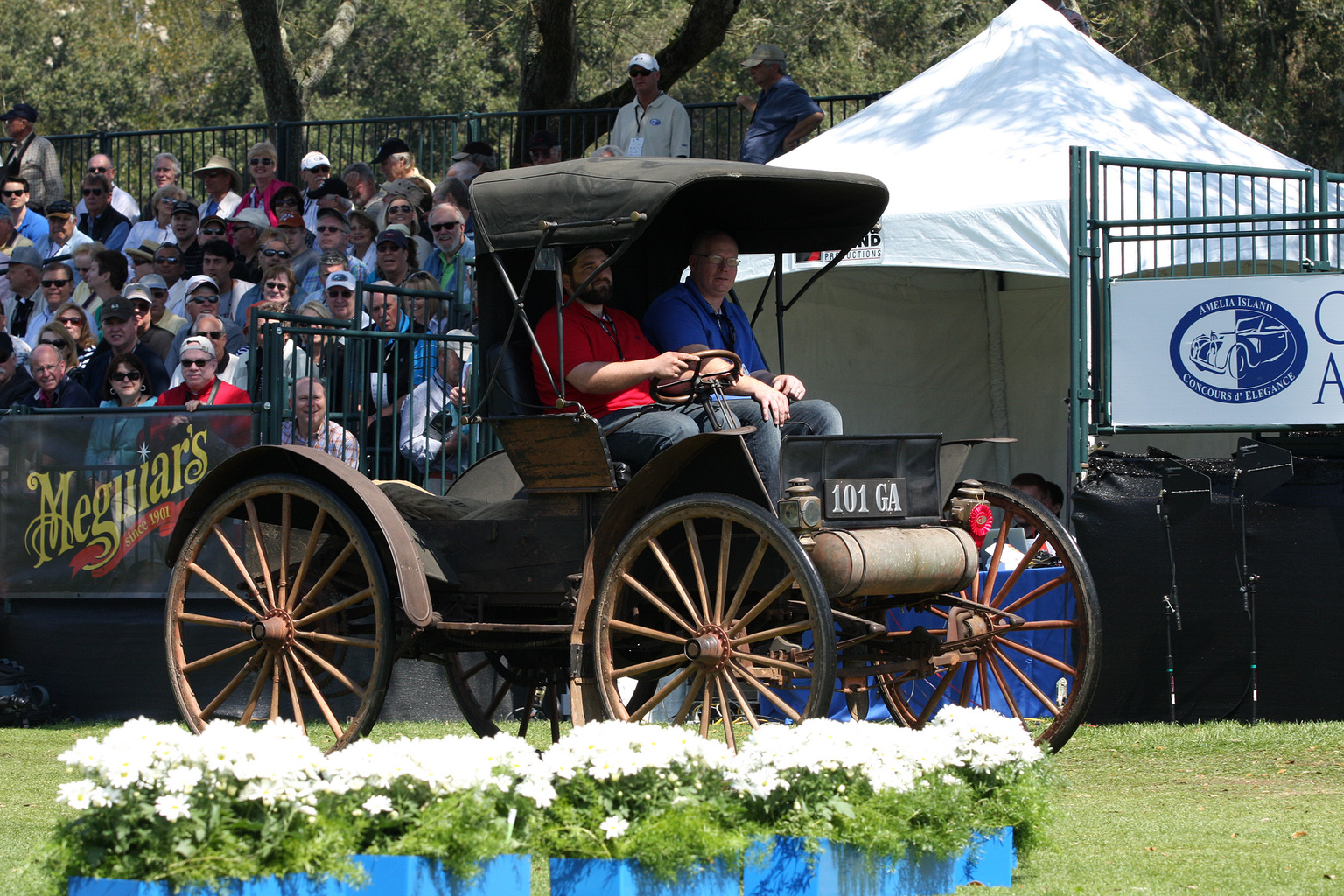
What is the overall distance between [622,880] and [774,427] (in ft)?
7.84

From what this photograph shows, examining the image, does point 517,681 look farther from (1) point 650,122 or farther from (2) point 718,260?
(1) point 650,122

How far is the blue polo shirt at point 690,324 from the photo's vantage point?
658 cm

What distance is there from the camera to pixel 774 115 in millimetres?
13352

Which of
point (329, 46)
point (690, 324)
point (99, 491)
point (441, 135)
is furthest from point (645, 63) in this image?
point (329, 46)

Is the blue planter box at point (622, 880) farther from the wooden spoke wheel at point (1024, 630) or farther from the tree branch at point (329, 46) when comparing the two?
the tree branch at point (329, 46)

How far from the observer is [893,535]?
19.4ft

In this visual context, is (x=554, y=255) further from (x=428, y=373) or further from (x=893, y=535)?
(x=428, y=373)

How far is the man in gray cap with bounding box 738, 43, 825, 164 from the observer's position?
1327cm

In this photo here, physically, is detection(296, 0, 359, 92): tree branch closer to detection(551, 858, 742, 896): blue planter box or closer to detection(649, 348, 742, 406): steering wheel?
detection(649, 348, 742, 406): steering wheel

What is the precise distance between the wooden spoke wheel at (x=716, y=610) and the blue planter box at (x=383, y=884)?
4.59ft

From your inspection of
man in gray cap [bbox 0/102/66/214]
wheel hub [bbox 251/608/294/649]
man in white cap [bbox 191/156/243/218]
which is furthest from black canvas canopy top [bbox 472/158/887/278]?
man in gray cap [bbox 0/102/66/214]

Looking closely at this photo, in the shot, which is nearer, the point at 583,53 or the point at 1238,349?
the point at 1238,349

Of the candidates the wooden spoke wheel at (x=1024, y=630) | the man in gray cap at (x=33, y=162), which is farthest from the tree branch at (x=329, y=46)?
the wooden spoke wheel at (x=1024, y=630)

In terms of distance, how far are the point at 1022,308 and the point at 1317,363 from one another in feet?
12.5
